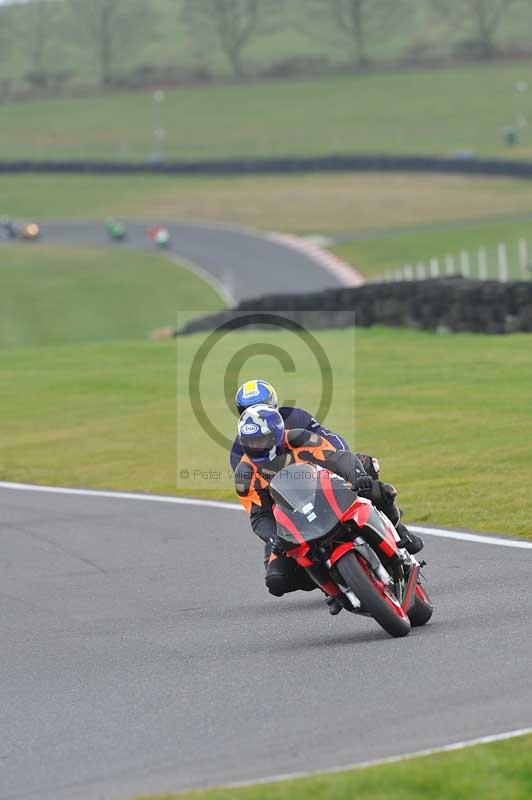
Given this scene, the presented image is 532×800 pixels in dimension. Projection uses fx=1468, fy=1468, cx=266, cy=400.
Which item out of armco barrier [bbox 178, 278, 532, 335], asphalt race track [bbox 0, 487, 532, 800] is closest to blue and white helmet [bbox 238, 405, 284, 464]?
asphalt race track [bbox 0, 487, 532, 800]

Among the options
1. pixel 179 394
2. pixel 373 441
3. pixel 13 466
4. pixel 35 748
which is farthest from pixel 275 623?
pixel 179 394

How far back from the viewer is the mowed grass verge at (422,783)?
509 cm

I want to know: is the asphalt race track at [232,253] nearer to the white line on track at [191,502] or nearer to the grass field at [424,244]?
the grass field at [424,244]

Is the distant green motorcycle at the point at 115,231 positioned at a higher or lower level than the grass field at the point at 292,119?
lower

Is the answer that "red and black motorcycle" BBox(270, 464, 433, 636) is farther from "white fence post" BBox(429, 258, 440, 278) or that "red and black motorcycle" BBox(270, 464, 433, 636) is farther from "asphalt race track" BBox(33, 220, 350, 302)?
"asphalt race track" BBox(33, 220, 350, 302)

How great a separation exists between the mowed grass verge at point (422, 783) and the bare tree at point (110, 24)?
115 metres

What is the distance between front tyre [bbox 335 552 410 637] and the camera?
781 centimetres

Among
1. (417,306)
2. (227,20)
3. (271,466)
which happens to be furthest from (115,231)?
(227,20)

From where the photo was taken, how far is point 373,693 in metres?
6.73

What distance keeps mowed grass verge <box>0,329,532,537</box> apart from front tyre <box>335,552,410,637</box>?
3.40m

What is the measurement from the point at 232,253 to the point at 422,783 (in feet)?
163

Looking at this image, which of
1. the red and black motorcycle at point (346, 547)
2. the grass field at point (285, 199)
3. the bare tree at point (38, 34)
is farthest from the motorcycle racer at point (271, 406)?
the bare tree at point (38, 34)

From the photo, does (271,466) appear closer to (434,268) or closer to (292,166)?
(434,268)

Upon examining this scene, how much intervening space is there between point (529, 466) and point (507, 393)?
468 centimetres
